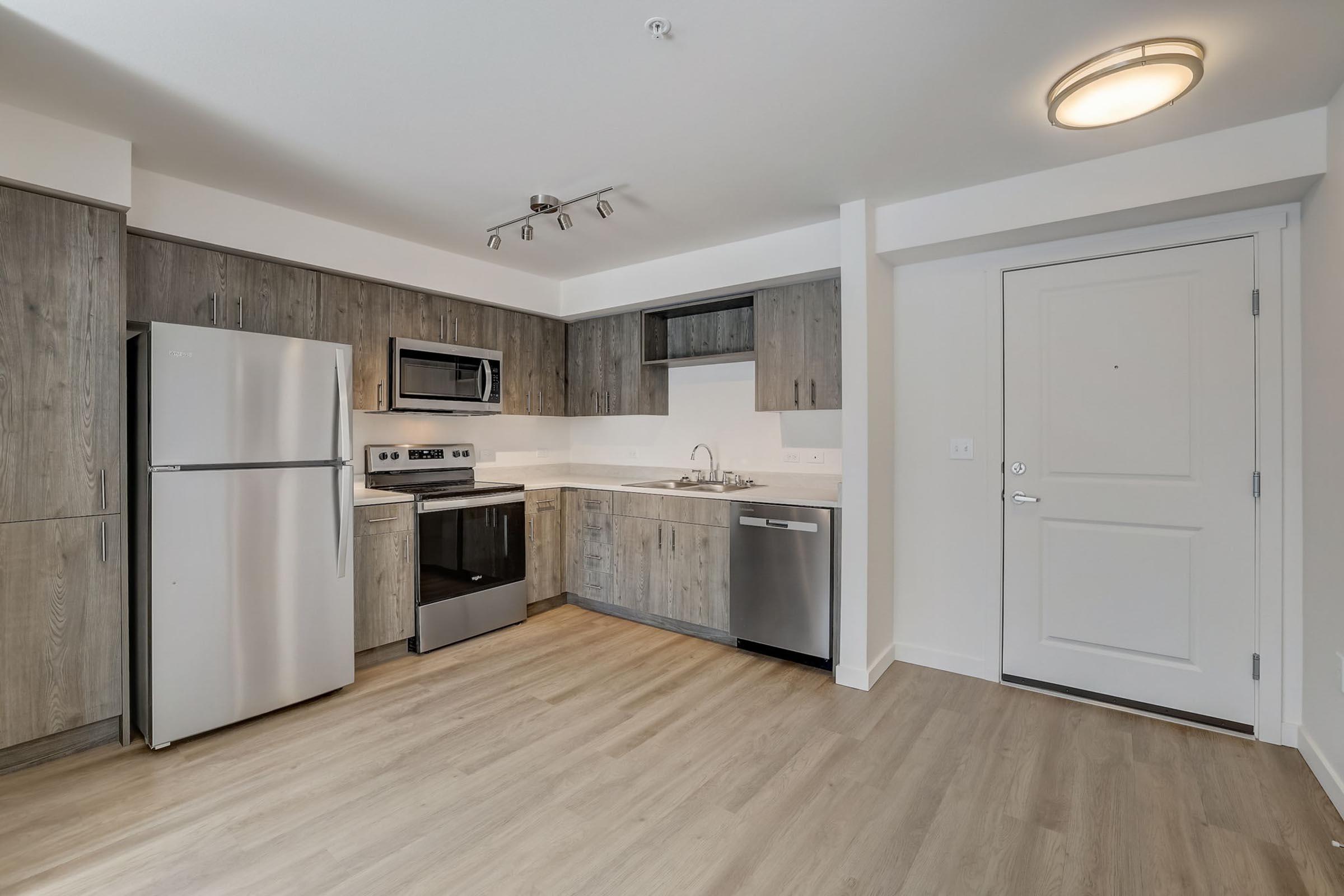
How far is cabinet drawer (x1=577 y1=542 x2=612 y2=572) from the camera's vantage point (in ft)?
13.7

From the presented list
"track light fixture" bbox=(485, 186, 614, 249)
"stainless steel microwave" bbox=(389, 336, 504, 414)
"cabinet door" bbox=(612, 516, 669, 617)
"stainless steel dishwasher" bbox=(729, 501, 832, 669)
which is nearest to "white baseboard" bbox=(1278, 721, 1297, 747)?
"stainless steel dishwasher" bbox=(729, 501, 832, 669)

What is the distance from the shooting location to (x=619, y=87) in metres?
2.08

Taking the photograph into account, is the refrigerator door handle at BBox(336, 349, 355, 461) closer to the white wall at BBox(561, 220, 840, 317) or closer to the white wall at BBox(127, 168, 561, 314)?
the white wall at BBox(127, 168, 561, 314)

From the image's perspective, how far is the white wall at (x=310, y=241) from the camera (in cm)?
276

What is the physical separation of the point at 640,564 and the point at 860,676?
153 cm

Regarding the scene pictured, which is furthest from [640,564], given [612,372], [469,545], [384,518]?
[384,518]

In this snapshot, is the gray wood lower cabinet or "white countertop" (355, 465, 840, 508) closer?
the gray wood lower cabinet

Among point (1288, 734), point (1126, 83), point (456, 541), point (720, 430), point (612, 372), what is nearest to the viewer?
point (1126, 83)

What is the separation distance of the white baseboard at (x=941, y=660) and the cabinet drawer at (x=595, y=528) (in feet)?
6.32

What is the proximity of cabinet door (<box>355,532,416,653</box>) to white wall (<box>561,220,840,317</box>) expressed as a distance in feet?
6.82

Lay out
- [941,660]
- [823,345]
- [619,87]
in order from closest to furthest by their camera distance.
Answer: [619,87] < [941,660] < [823,345]

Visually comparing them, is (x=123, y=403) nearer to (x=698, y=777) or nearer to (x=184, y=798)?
(x=184, y=798)

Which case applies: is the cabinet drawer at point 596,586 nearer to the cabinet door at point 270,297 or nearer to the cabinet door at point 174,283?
the cabinet door at point 270,297

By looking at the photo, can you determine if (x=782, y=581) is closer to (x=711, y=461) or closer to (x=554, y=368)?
(x=711, y=461)
